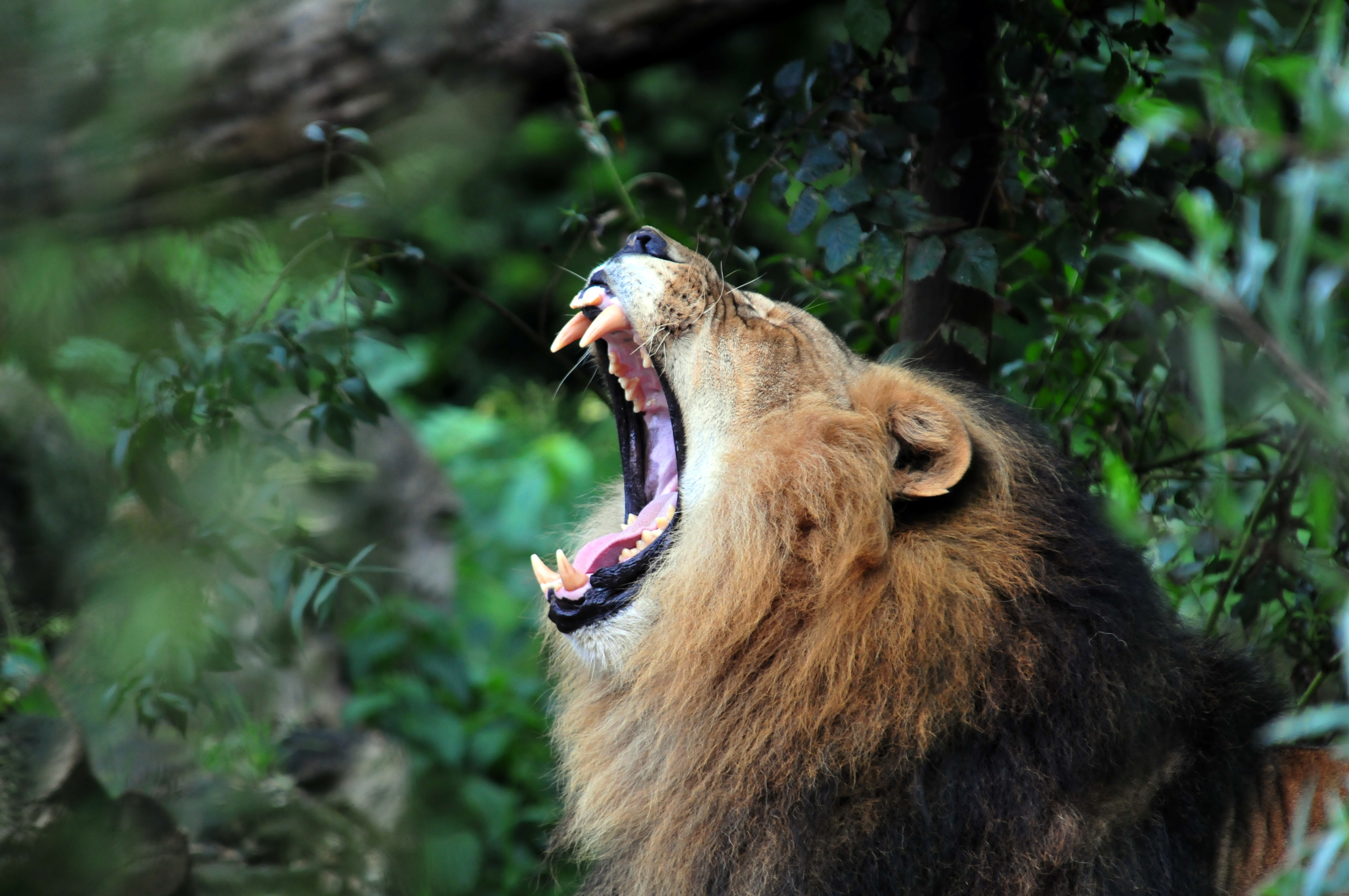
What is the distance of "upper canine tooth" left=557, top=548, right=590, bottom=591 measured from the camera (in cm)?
215

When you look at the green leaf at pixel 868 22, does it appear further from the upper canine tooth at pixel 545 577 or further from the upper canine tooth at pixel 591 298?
the upper canine tooth at pixel 545 577

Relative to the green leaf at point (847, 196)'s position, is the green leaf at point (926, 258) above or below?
below

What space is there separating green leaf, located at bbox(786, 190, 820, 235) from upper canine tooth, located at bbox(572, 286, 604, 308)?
1.38 ft

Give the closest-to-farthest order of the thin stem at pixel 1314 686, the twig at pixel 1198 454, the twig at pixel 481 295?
1. the thin stem at pixel 1314 686
2. the twig at pixel 1198 454
3. the twig at pixel 481 295

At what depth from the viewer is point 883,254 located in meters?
2.31

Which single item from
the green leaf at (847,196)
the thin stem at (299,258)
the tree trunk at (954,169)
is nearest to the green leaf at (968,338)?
the tree trunk at (954,169)

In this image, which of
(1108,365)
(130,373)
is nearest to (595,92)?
(1108,365)

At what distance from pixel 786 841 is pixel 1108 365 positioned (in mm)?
1895

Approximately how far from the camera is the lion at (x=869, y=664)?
1771mm

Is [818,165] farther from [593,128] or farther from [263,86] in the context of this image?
[263,86]

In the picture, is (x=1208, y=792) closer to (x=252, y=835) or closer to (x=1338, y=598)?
(x=1338, y=598)

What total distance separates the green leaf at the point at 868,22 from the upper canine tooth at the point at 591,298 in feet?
2.34

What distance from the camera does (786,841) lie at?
1.81 metres

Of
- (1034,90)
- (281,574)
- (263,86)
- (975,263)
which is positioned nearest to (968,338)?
(975,263)
